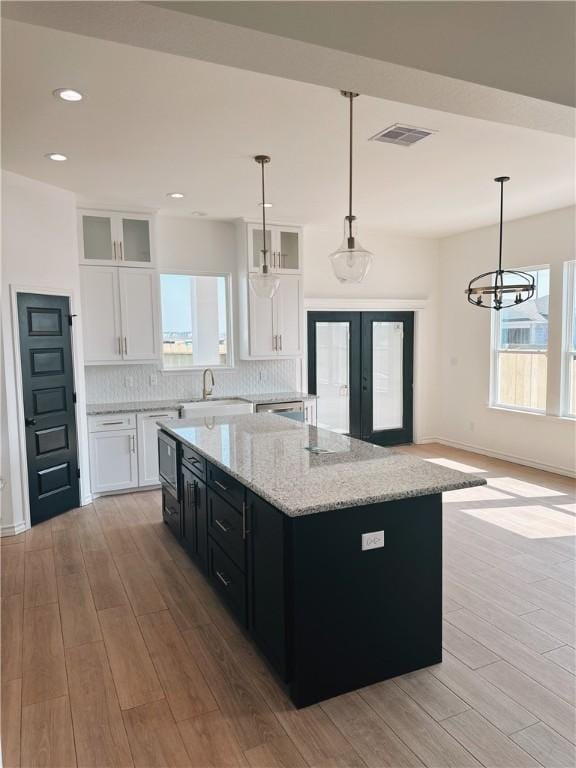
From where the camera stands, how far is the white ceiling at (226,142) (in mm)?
2645

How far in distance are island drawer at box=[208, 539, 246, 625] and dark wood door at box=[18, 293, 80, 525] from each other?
216 centimetres

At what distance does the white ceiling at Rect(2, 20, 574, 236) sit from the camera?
264 centimetres

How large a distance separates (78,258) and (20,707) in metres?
4.02

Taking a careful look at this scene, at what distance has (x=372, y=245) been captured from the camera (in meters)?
7.10

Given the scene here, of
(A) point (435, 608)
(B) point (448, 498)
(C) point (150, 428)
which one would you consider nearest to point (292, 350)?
(C) point (150, 428)

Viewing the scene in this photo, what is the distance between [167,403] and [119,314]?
3.57ft

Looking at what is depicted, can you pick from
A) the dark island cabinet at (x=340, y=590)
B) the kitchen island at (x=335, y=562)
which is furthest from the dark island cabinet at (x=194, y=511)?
the dark island cabinet at (x=340, y=590)

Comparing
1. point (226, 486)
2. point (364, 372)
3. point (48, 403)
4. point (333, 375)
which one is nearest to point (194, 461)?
point (226, 486)

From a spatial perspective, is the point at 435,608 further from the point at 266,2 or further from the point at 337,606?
the point at 266,2

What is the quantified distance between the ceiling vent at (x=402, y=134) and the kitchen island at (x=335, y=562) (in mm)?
2149

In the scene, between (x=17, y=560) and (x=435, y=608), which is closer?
(x=435, y=608)

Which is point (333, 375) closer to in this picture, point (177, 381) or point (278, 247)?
point (278, 247)

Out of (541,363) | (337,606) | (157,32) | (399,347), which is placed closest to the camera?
(157,32)

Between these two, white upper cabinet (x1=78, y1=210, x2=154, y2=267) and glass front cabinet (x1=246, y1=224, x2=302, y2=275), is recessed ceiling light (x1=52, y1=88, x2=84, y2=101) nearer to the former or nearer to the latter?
white upper cabinet (x1=78, y1=210, x2=154, y2=267)
